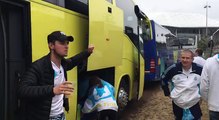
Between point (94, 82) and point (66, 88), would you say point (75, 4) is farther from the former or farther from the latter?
point (66, 88)

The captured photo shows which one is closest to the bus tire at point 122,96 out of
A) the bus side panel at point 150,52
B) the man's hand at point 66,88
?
the man's hand at point 66,88

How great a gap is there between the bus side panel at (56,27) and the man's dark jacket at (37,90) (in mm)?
664

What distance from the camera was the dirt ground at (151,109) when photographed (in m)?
7.90

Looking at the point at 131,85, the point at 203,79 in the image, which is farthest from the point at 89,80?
the point at 131,85

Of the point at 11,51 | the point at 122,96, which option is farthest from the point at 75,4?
the point at 122,96

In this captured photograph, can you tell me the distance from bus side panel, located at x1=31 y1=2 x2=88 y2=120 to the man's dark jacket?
664mm

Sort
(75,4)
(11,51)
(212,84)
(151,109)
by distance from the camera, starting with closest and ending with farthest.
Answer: (11,51) → (212,84) → (75,4) → (151,109)

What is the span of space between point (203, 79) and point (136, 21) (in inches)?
175

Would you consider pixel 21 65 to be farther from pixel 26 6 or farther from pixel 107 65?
pixel 107 65

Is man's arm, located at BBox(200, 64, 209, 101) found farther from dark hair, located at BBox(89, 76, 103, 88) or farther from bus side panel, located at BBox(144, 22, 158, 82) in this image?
bus side panel, located at BBox(144, 22, 158, 82)

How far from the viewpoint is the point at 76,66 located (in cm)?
498

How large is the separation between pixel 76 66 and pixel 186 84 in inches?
62.3

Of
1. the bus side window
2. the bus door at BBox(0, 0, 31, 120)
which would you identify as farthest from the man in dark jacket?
the bus side window

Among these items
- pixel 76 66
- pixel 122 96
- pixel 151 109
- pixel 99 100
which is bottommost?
pixel 151 109
